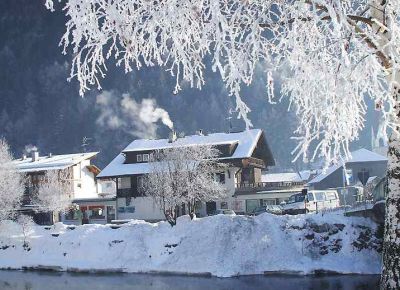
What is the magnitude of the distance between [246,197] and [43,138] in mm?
110958

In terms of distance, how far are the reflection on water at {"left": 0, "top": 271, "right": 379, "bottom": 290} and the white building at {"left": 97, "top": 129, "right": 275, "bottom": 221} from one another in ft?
72.1

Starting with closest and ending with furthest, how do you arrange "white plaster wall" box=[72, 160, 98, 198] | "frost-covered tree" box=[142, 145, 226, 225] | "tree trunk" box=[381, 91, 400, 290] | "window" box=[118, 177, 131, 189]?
"tree trunk" box=[381, 91, 400, 290]
"frost-covered tree" box=[142, 145, 226, 225]
"window" box=[118, 177, 131, 189]
"white plaster wall" box=[72, 160, 98, 198]

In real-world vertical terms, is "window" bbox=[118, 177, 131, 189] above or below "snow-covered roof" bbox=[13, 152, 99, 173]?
below

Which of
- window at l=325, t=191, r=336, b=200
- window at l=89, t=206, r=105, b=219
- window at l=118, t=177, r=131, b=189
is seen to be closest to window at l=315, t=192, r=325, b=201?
window at l=325, t=191, r=336, b=200

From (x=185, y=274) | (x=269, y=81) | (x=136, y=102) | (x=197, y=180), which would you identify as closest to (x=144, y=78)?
(x=136, y=102)

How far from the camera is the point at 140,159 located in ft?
216

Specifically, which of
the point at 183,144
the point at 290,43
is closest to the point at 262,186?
the point at 183,144

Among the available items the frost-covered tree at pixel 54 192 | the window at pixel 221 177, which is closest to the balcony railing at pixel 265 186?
the window at pixel 221 177

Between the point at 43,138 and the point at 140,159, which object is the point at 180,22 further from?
the point at 43,138

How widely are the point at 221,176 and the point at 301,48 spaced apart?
54712 mm

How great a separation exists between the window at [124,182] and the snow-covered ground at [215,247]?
15.2m

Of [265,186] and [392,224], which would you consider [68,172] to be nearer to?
[265,186]

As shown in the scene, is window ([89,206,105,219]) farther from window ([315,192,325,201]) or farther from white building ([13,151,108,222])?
window ([315,192,325,201])

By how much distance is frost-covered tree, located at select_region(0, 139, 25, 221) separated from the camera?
55188 mm
